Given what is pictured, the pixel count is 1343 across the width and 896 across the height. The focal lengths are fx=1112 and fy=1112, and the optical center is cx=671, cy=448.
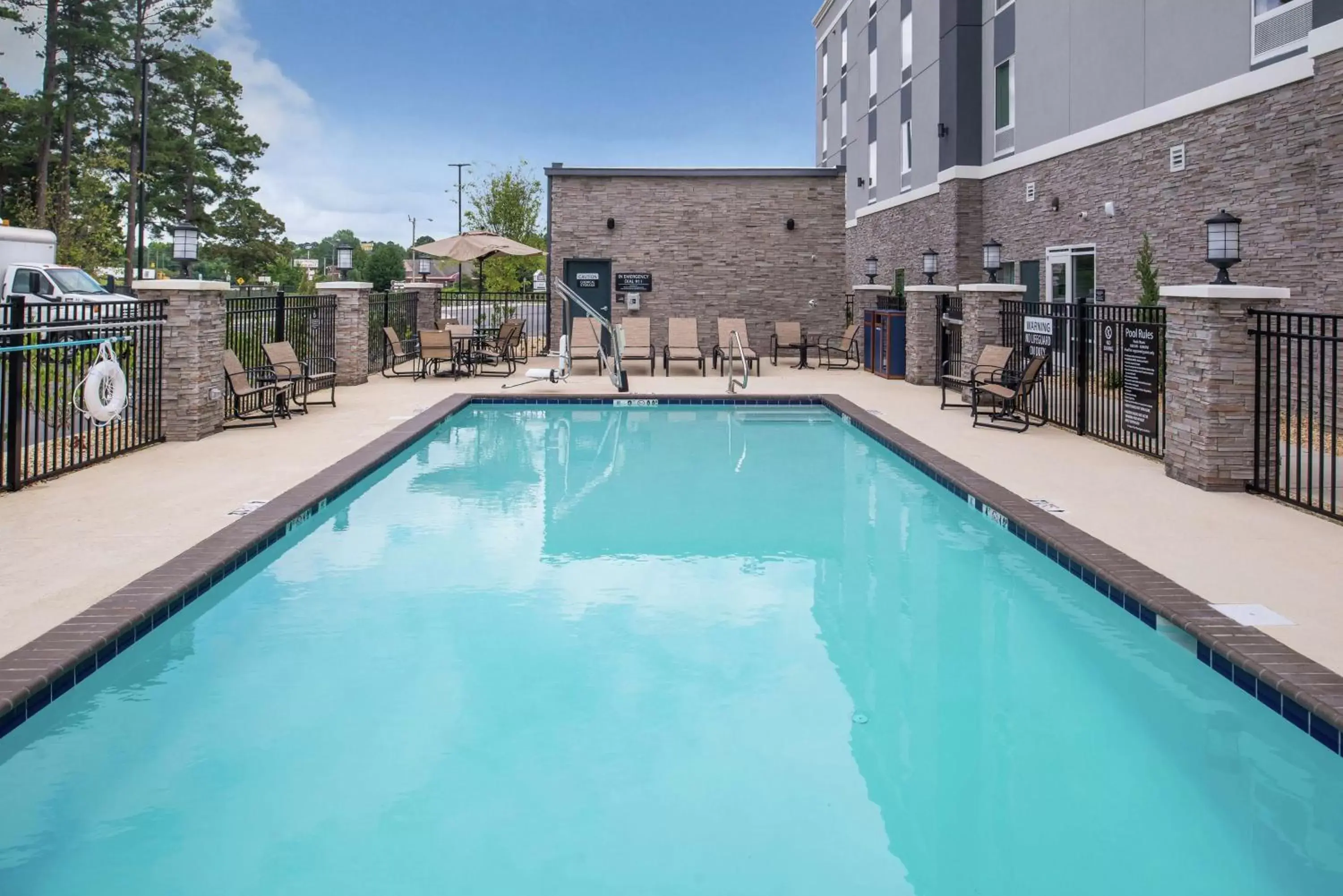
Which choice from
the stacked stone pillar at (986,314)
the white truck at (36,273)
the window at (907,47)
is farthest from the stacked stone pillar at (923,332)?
the white truck at (36,273)

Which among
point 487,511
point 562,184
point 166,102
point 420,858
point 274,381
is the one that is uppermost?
point 166,102

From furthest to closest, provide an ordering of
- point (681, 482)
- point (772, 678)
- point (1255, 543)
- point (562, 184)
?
point (562, 184) → point (681, 482) → point (1255, 543) → point (772, 678)

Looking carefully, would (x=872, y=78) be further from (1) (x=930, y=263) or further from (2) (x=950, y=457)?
(2) (x=950, y=457)

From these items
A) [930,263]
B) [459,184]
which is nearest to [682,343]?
[930,263]

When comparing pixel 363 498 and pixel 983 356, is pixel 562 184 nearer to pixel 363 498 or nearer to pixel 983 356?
pixel 983 356

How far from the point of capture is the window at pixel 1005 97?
19.5 metres

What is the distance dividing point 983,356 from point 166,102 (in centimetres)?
3808

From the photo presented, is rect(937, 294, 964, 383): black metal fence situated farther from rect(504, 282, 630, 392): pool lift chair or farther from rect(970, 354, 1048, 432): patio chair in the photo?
rect(504, 282, 630, 392): pool lift chair

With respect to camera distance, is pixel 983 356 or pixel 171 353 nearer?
pixel 171 353

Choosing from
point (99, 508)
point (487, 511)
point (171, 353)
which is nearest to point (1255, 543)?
point (487, 511)

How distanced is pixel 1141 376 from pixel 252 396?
30.3 ft

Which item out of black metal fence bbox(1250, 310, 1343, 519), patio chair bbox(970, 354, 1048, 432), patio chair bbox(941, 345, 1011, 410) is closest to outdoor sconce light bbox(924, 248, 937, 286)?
patio chair bbox(941, 345, 1011, 410)

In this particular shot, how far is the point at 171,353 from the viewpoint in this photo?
35.4 feet

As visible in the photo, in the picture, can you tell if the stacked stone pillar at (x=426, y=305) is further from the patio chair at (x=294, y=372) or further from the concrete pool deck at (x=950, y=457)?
the concrete pool deck at (x=950, y=457)
